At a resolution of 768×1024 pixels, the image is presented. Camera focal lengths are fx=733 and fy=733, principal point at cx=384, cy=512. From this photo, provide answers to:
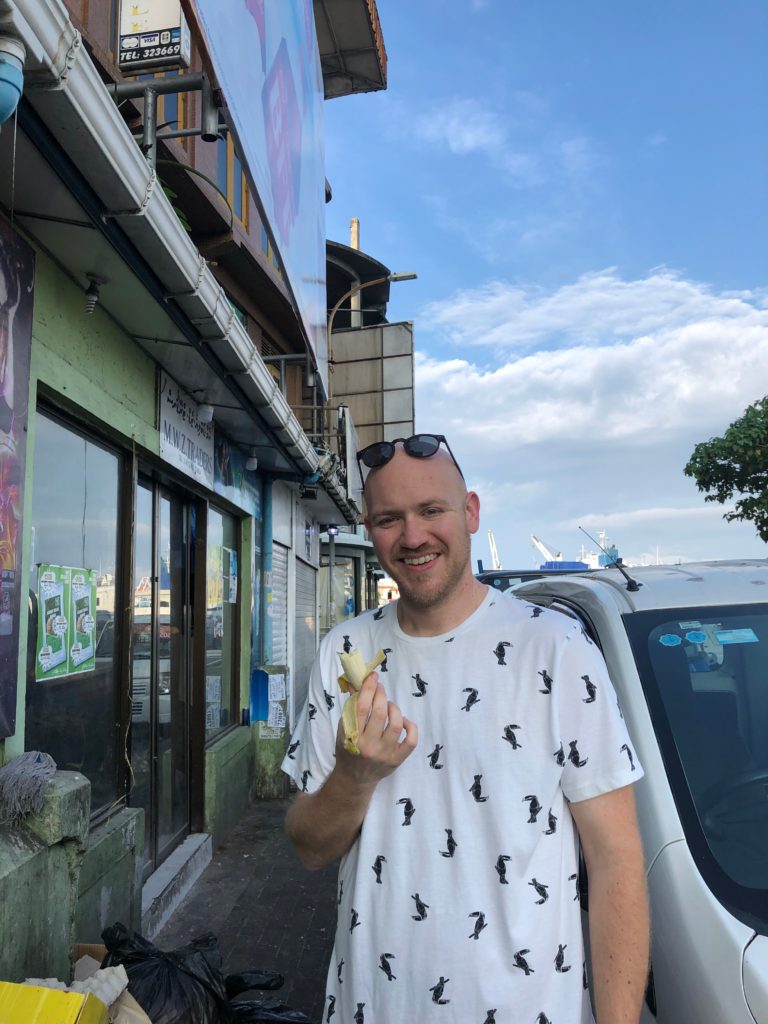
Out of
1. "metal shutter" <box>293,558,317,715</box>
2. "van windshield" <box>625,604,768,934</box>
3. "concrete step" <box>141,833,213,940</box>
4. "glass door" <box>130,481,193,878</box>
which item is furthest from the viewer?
"metal shutter" <box>293,558,317,715</box>

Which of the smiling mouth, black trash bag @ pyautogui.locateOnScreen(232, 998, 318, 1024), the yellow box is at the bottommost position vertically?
black trash bag @ pyautogui.locateOnScreen(232, 998, 318, 1024)

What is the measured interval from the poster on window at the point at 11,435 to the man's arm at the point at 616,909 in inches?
95.4

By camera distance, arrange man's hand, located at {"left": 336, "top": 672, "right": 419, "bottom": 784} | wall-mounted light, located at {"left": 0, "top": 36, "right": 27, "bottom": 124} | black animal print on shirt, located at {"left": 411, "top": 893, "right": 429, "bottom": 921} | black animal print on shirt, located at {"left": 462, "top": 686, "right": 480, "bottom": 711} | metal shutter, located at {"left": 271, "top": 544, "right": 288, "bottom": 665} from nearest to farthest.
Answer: man's hand, located at {"left": 336, "top": 672, "right": 419, "bottom": 784} → black animal print on shirt, located at {"left": 411, "top": 893, "right": 429, "bottom": 921} → black animal print on shirt, located at {"left": 462, "top": 686, "right": 480, "bottom": 711} → wall-mounted light, located at {"left": 0, "top": 36, "right": 27, "bottom": 124} → metal shutter, located at {"left": 271, "top": 544, "right": 288, "bottom": 665}

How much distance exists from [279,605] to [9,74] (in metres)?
8.72

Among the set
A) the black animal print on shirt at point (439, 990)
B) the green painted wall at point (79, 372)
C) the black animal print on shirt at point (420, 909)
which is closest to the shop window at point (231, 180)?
the green painted wall at point (79, 372)

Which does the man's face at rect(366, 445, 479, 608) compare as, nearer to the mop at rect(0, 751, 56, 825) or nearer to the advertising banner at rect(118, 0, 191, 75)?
the mop at rect(0, 751, 56, 825)

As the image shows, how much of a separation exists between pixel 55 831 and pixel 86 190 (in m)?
2.49

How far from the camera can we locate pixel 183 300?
4.04 metres

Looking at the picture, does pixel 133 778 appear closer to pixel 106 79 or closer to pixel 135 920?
pixel 135 920

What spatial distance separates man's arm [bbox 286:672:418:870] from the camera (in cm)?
150

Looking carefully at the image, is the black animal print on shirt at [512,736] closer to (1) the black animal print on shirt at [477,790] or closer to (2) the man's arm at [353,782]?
(1) the black animal print on shirt at [477,790]

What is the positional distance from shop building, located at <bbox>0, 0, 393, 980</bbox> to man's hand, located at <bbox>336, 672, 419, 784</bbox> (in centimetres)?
177

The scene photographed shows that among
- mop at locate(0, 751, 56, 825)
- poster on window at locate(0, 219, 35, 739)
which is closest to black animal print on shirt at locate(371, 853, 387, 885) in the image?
mop at locate(0, 751, 56, 825)

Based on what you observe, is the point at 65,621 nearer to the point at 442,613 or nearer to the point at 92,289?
the point at 92,289
